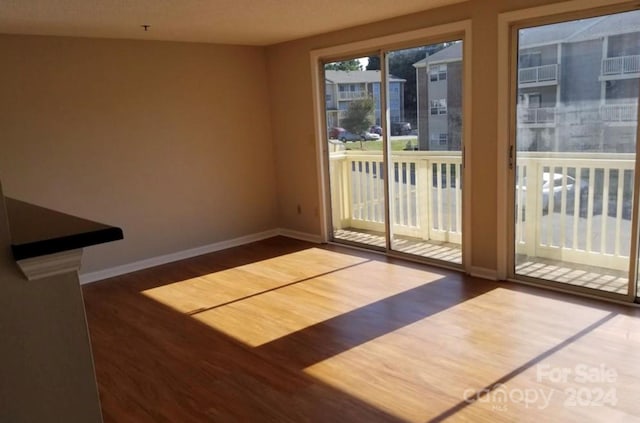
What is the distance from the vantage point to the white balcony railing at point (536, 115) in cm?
361

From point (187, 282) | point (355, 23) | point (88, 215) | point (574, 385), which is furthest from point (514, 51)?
point (88, 215)

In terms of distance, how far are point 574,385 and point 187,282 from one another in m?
3.17

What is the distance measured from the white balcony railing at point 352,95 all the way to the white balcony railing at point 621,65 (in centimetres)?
214

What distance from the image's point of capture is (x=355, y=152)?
17.5 feet

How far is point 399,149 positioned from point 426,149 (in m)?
0.31

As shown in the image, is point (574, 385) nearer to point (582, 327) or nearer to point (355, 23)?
point (582, 327)

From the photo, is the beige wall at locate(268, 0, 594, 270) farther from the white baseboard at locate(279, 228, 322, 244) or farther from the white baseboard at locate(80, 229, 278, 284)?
the white baseboard at locate(80, 229, 278, 284)

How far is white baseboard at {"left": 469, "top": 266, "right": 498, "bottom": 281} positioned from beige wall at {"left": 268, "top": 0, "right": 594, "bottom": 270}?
1.0 inches

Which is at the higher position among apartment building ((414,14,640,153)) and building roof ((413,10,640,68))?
building roof ((413,10,640,68))

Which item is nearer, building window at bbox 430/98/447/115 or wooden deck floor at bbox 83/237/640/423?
wooden deck floor at bbox 83/237/640/423

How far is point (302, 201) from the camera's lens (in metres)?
5.73

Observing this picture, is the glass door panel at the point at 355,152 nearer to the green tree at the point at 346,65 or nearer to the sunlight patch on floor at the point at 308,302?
the green tree at the point at 346,65

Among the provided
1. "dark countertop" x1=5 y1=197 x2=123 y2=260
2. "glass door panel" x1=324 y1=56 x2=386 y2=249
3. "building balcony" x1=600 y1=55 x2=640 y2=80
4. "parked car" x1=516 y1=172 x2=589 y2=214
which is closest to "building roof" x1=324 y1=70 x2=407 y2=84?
"glass door panel" x1=324 y1=56 x2=386 y2=249

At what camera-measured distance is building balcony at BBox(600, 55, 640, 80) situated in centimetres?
319
